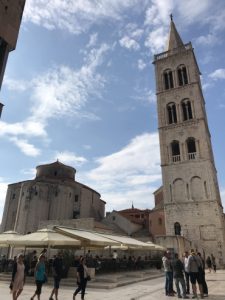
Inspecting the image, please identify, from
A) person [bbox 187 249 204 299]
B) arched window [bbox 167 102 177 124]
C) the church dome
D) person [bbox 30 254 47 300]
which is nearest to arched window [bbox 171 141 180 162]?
arched window [bbox 167 102 177 124]

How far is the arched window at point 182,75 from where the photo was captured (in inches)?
1561

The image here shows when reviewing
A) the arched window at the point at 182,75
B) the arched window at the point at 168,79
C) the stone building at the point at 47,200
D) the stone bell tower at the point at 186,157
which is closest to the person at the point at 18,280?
the stone bell tower at the point at 186,157

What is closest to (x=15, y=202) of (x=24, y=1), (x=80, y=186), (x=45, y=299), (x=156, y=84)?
(x=80, y=186)

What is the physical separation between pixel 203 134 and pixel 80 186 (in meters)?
20.7

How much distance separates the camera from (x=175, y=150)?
36281 mm

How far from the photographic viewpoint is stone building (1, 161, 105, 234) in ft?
125

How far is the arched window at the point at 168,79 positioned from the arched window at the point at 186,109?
152 inches

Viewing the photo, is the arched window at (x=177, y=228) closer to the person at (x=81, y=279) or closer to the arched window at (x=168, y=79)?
the arched window at (x=168, y=79)

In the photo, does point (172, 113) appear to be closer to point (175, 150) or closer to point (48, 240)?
point (175, 150)

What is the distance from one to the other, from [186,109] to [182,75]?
Result: 5.89 meters

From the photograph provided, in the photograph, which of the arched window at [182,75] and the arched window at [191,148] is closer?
the arched window at [191,148]

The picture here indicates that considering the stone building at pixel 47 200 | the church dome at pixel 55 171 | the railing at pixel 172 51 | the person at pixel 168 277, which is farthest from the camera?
the church dome at pixel 55 171

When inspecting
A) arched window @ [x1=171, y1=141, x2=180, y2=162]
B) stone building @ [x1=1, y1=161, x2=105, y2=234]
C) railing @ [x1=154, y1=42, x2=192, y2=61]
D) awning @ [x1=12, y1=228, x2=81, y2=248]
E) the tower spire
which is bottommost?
awning @ [x1=12, y1=228, x2=81, y2=248]

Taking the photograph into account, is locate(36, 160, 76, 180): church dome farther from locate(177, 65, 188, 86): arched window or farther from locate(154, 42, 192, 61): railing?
locate(154, 42, 192, 61): railing
